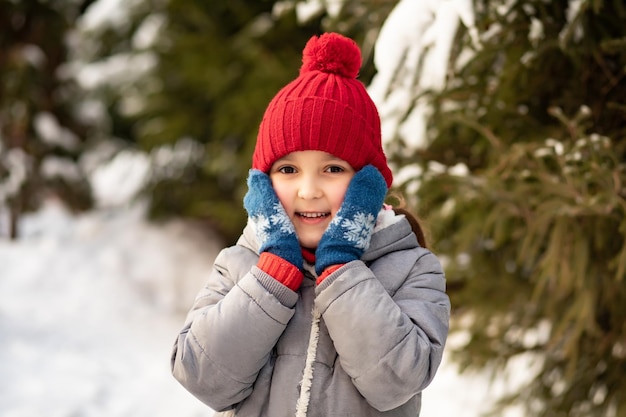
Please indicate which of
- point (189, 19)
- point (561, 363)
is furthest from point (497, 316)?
point (189, 19)

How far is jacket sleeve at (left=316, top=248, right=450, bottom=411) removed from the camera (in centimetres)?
158

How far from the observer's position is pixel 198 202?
646 cm

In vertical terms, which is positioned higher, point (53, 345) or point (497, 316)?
point (53, 345)

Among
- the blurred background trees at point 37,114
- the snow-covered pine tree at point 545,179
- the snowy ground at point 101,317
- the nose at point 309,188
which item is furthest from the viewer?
the blurred background trees at point 37,114

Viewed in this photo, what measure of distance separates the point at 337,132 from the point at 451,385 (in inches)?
134

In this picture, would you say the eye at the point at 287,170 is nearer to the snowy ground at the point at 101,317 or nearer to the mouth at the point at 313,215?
the mouth at the point at 313,215

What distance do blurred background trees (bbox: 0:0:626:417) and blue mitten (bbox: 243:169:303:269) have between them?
1.18 metres

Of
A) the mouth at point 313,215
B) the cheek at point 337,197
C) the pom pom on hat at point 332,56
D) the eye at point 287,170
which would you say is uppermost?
the pom pom on hat at point 332,56

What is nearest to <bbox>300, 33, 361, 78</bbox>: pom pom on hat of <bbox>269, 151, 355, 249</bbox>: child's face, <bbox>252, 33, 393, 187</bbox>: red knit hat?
<bbox>252, 33, 393, 187</bbox>: red knit hat

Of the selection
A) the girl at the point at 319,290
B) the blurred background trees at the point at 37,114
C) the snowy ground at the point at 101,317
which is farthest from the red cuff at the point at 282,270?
the blurred background trees at the point at 37,114

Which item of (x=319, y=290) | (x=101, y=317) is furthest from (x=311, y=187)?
(x=101, y=317)

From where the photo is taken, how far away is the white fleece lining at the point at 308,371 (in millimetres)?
1650

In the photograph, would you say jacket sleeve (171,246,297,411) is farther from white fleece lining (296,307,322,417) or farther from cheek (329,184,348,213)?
cheek (329,184,348,213)

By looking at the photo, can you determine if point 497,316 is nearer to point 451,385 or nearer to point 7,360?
point 451,385
